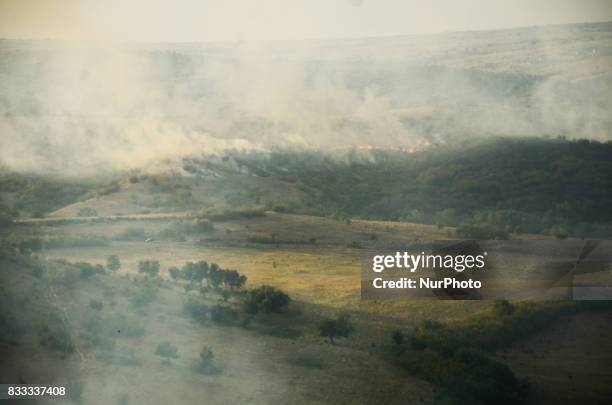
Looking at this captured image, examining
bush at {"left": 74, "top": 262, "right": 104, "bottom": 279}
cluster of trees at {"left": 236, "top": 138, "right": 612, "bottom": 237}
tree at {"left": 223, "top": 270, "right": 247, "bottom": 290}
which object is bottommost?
tree at {"left": 223, "top": 270, "right": 247, "bottom": 290}

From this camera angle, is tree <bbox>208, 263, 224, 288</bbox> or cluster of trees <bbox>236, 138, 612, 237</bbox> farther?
cluster of trees <bbox>236, 138, 612, 237</bbox>

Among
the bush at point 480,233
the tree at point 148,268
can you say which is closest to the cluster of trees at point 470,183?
the bush at point 480,233

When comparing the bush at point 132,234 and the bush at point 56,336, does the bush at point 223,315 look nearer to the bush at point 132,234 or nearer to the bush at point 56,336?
the bush at point 56,336

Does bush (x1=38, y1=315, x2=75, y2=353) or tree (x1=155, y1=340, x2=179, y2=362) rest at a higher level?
bush (x1=38, y1=315, x2=75, y2=353)

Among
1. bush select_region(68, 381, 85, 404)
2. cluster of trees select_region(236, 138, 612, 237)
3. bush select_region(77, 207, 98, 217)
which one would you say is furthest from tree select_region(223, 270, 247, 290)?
cluster of trees select_region(236, 138, 612, 237)

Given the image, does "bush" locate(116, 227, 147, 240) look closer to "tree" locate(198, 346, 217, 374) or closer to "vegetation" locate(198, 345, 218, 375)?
"tree" locate(198, 346, 217, 374)

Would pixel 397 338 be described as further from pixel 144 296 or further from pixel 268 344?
pixel 144 296
